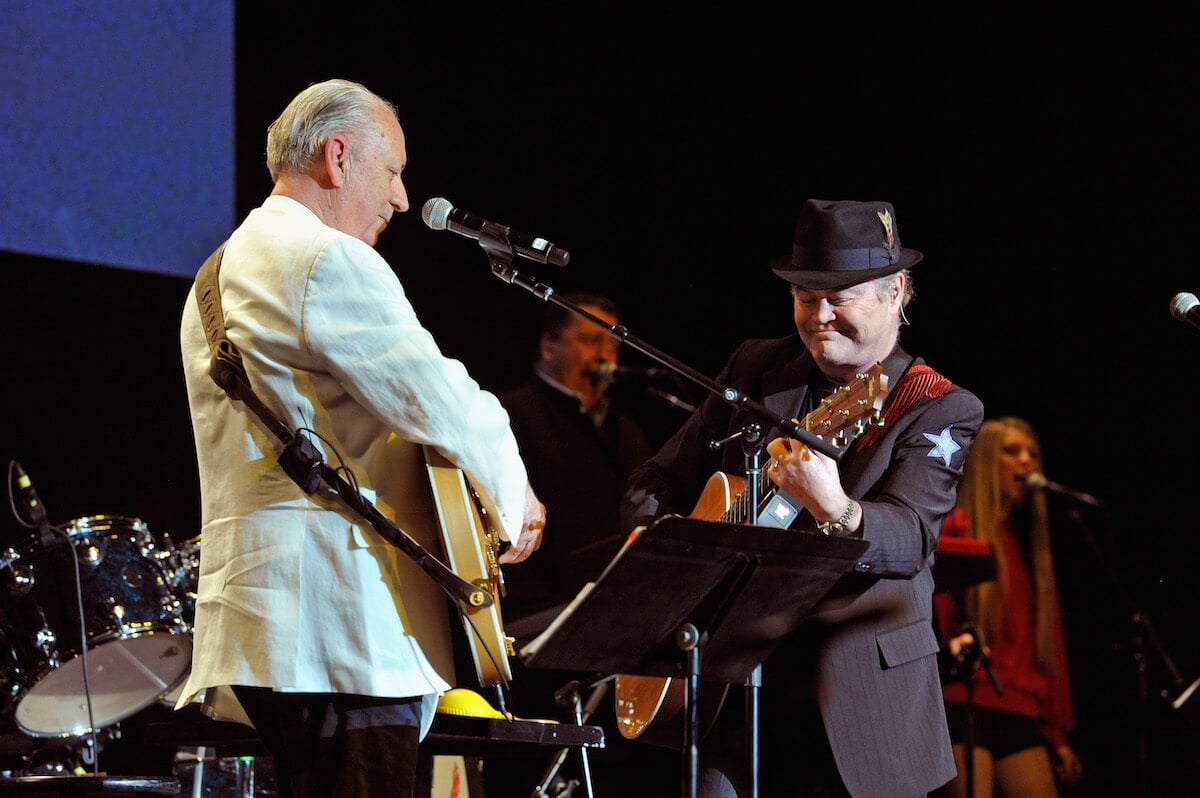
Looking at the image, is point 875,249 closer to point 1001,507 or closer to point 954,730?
point 1001,507

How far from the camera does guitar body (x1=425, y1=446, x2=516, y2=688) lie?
94.2 inches

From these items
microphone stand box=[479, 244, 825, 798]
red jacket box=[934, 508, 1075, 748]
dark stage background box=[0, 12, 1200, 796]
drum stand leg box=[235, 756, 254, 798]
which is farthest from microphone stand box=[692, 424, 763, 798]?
dark stage background box=[0, 12, 1200, 796]

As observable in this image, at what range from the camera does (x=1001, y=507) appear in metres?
6.07

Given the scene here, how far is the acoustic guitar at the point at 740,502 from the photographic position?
8.94ft

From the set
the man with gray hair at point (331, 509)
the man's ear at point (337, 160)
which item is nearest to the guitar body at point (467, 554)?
the man with gray hair at point (331, 509)

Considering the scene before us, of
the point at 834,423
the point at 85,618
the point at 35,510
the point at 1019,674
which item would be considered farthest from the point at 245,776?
the point at 1019,674

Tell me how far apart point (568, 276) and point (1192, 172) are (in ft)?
10.4

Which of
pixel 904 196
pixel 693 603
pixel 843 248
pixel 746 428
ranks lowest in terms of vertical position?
pixel 693 603

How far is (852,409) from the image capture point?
2.75 meters

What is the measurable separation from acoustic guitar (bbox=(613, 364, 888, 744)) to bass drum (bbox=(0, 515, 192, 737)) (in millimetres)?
1888

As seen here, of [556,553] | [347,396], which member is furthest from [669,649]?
[556,553]

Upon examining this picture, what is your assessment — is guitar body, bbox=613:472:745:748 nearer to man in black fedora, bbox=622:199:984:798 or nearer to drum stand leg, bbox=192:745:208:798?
man in black fedora, bbox=622:199:984:798

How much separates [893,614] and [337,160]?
162 centimetres

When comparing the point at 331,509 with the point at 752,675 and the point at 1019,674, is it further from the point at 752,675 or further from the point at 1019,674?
the point at 1019,674
